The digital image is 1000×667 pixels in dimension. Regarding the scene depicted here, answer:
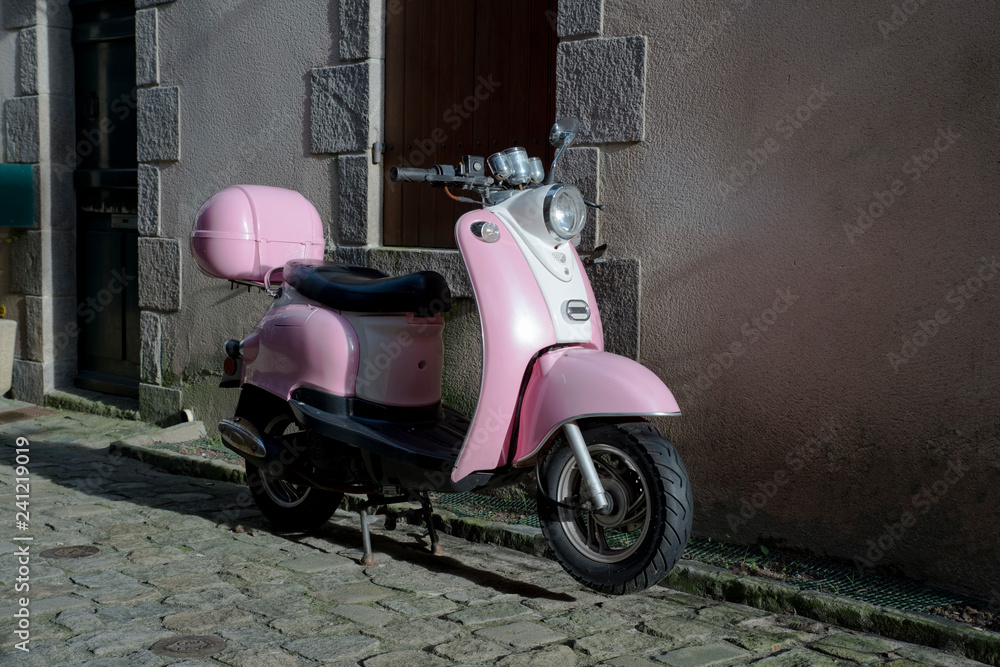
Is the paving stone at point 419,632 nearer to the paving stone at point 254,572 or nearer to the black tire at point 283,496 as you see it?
the paving stone at point 254,572

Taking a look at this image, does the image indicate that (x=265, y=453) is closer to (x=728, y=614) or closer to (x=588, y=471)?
(x=588, y=471)

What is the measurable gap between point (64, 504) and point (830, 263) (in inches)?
146

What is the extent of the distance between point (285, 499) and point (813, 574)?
225cm

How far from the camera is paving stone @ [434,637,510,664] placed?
3.36 meters

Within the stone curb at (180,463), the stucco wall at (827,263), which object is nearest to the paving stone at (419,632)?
the stucco wall at (827,263)

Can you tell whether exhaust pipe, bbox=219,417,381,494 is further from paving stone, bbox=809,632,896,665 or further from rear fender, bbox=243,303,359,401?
paving stone, bbox=809,632,896,665

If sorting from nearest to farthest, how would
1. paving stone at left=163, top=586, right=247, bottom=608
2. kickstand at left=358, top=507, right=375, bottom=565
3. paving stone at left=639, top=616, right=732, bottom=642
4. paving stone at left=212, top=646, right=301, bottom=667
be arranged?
paving stone at left=212, top=646, right=301, bottom=667 → paving stone at left=639, top=616, right=732, bottom=642 → paving stone at left=163, top=586, right=247, bottom=608 → kickstand at left=358, top=507, right=375, bottom=565

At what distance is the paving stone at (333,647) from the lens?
3355mm

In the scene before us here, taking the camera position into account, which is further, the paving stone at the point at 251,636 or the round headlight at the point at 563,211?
the round headlight at the point at 563,211

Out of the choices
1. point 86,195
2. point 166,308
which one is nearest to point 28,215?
point 86,195

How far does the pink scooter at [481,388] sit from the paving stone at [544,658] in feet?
1.05

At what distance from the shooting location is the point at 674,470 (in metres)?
3.56

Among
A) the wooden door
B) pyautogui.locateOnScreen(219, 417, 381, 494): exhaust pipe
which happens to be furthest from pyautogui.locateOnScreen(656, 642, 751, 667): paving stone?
the wooden door

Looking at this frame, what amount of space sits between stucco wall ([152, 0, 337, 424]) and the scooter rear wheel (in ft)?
6.09
